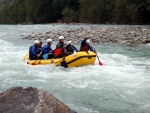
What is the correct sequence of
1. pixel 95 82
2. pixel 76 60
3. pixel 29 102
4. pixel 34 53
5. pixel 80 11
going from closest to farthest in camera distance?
pixel 29 102
pixel 95 82
pixel 76 60
pixel 34 53
pixel 80 11

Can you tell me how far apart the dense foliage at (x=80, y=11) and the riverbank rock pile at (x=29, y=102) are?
129 ft

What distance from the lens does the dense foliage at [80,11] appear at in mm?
44781

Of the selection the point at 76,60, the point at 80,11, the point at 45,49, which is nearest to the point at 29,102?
the point at 76,60

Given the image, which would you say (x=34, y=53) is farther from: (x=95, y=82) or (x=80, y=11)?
(x=80, y=11)

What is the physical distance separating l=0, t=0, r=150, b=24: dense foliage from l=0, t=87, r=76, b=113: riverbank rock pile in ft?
129

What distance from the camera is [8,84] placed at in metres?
9.20

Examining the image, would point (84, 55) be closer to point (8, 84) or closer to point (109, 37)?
point (8, 84)

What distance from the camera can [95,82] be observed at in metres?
9.45

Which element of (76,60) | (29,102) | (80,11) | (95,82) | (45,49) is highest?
(29,102)

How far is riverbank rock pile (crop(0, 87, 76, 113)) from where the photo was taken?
4440mm

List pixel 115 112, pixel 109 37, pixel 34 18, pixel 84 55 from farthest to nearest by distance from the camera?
pixel 34 18
pixel 109 37
pixel 84 55
pixel 115 112

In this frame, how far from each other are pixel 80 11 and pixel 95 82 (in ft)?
202

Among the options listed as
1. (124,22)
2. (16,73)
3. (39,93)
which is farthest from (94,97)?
(124,22)

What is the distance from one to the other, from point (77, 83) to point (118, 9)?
42.0 m
